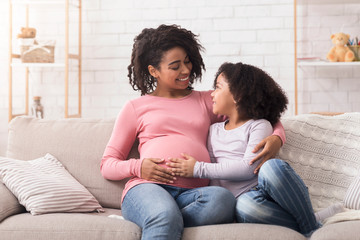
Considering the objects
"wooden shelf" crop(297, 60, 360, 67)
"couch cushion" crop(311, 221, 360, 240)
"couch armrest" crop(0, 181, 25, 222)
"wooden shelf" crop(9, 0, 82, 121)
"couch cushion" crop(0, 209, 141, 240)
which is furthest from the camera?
"wooden shelf" crop(9, 0, 82, 121)

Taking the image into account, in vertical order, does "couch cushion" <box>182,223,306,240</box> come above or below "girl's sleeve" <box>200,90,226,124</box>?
below

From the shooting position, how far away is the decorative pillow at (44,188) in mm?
1849

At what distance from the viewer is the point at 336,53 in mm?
3453

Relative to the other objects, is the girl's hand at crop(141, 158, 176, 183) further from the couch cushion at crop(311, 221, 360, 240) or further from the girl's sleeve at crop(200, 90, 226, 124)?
the couch cushion at crop(311, 221, 360, 240)

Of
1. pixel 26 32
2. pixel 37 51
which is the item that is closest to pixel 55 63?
pixel 37 51

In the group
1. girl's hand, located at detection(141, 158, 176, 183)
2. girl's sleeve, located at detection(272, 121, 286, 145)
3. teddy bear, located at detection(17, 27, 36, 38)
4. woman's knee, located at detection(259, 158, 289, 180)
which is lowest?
girl's hand, located at detection(141, 158, 176, 183)

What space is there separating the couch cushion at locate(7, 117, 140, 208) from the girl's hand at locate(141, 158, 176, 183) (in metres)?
0.23

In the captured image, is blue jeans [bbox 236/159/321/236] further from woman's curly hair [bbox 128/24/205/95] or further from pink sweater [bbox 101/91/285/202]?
woman's curly hair [bbox 128/24/205/95]

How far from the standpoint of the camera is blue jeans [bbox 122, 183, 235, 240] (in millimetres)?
1619

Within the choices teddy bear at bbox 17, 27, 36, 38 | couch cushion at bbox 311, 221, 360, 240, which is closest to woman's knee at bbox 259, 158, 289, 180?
couch cushion at bbox 311, 221, 360, 240

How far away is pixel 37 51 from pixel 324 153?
2.36m

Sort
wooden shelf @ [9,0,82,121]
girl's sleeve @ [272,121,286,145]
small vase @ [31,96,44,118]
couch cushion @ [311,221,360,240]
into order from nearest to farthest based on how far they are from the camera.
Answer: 1. couch cushion @ [311,221,360,240]
2. girl's sleeve @ [272,121,286,145]
3. wooden shelf @ [9,0,82,121]
4. small vase @ [31,96,44,118]

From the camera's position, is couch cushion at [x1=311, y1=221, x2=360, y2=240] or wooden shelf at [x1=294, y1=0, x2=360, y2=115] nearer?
couch cushion at [x1=311, y1=221, x2=360, y2=240]

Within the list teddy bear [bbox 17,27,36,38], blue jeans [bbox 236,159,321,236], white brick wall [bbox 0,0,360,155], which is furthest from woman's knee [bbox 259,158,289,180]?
teddy bear [bbox 17,27,36,38]
